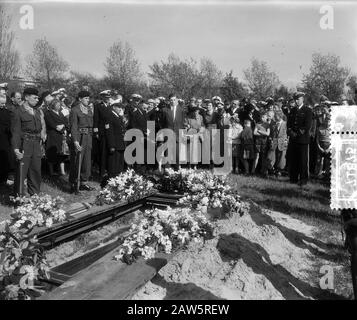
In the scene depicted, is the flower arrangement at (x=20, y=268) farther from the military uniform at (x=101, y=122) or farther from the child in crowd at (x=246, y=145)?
the child in crowd at (x=246, y=145)

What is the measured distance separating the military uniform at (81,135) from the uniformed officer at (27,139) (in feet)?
3.81

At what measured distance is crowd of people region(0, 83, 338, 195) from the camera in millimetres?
6996

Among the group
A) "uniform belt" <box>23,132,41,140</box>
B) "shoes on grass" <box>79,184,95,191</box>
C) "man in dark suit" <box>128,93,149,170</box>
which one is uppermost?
"man in dark suit" <box>128,93,149,170</box>

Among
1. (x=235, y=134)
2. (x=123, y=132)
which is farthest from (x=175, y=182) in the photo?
(x=235, y=134)

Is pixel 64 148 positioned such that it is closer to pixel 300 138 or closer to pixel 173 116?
pixel 173 116

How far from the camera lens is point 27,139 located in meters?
6.84

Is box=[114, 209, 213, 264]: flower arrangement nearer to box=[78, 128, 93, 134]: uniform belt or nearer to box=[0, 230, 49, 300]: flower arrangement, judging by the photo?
box=[0, 230, 49, 300]: flower arrangement

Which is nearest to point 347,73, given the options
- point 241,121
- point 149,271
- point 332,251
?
point 241,121

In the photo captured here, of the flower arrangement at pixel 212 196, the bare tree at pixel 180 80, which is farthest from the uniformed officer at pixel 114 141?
the bare tree at pixel 180 80

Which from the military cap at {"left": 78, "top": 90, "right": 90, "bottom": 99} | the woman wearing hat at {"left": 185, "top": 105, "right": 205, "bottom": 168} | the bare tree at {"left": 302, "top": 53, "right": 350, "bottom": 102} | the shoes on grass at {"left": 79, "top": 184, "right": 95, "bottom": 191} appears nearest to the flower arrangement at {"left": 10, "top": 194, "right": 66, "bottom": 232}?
the shoes on grass at {"left": 79, "top": 184, "right": 95, "bottom": 191}

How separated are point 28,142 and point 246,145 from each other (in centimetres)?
562

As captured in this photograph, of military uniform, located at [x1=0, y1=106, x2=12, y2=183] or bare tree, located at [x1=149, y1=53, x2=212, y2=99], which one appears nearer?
military uniform, located at [x1=0, y1=106, x2=12, y2=183]

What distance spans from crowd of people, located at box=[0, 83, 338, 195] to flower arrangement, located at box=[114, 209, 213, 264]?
340 centimetres
